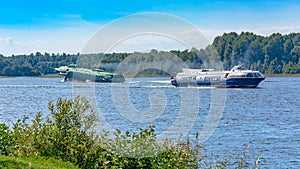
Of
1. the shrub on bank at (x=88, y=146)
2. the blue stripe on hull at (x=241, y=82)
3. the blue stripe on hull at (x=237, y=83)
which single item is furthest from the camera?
the blue stripe on hull at (x=237, y=83)

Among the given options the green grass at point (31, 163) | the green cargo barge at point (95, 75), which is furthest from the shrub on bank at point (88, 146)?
the green cargo barge at point (95, 75)

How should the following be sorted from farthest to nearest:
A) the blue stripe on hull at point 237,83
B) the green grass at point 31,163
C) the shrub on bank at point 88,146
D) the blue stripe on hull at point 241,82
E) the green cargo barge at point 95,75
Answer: the green cargo barge at point 95,75
the blue stripe on hull at point 237,83
the blue stripe on hull at point 241,82
the shrub on bank at point 88,146
the green grass at point 31,163

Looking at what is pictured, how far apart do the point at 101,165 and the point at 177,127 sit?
20.2 meters

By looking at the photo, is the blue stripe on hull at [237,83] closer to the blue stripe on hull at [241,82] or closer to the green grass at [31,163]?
the blue stripe on hull at [241,82]

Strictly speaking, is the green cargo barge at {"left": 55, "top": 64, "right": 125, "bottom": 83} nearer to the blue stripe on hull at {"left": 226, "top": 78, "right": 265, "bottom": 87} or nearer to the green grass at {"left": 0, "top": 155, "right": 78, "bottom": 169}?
the blue stripe on hull at {"left": 226, "top": 78, "right": 265, "bottom": 87}

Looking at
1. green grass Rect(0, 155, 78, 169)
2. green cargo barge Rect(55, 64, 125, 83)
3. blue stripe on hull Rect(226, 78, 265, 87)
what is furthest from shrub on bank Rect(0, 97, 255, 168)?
green cargo barge Rect(55, 64, 125, 83)

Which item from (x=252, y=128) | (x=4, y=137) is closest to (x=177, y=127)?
(x=252, y=128)

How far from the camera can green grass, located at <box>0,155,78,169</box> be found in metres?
14.2

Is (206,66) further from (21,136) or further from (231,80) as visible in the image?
(21,136)

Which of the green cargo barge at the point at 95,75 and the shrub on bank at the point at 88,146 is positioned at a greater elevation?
the shrub on bank at the point at 88,146

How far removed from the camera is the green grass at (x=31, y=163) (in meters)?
14.2

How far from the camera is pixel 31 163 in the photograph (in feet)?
48.9

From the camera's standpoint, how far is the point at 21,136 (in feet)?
59.1

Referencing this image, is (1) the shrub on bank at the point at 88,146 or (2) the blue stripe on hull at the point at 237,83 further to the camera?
(2) the blue stripe on hull at the point at 237,83
